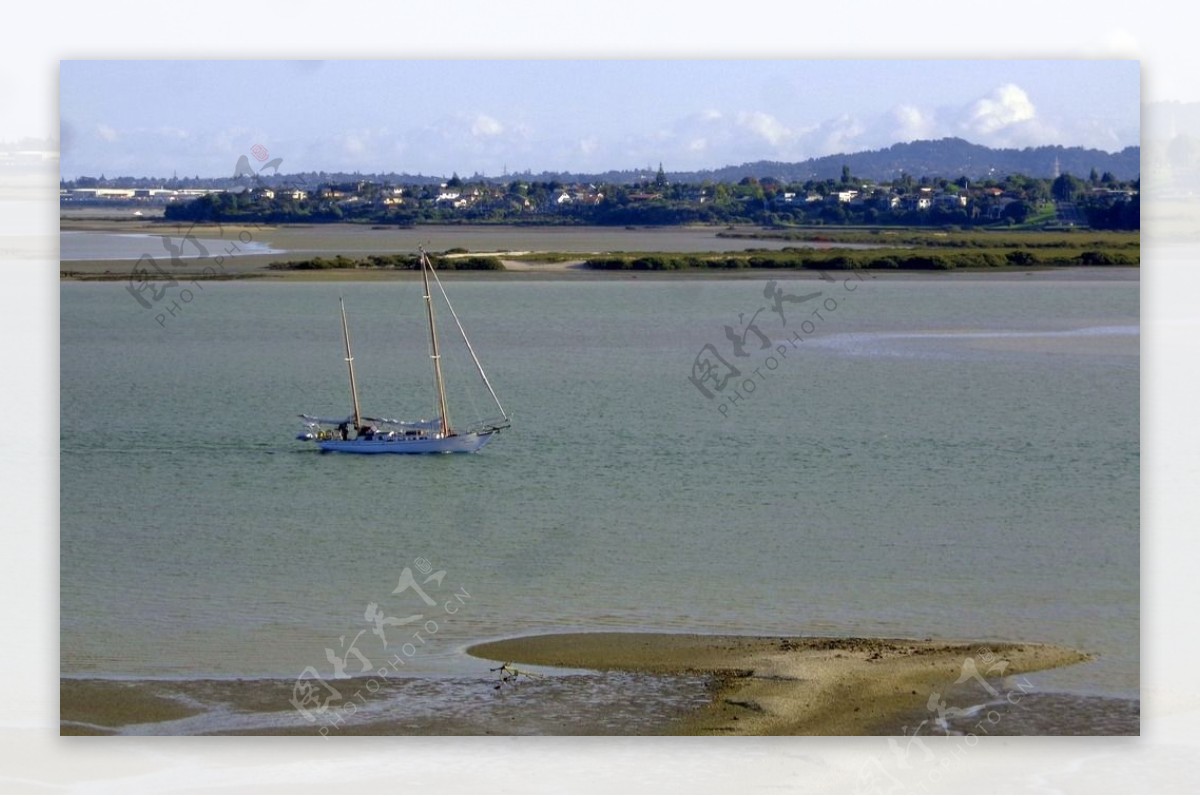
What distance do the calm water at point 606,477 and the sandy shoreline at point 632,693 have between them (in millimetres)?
Answer: 205

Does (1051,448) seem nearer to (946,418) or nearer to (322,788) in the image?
(946,418)

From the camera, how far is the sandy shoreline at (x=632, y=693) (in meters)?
9.22

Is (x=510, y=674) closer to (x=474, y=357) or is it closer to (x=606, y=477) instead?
(x=606, y=477)

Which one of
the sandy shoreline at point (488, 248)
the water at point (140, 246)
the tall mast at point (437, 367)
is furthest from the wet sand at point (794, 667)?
the tall mast at point (437, 367)

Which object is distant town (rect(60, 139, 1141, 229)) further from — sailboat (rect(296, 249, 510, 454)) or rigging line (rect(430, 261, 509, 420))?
sailboat (rect(296, 249, 510, 454))

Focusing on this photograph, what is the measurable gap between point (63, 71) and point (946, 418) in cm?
642

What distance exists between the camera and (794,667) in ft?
32.1

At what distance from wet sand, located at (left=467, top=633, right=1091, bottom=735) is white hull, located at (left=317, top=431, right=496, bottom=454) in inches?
122

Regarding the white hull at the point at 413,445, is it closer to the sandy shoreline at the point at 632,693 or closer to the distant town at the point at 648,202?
the distant town at the point at 648,202

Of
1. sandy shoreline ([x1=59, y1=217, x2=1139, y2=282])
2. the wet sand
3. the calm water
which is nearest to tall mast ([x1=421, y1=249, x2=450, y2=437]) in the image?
the calm water

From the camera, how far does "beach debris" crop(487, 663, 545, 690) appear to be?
31.7 feet

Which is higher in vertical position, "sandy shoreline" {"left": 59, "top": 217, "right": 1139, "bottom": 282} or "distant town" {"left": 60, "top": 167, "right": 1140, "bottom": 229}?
"distant town" {"left": 60, "top": 167, "right": 1140, "bottom": 229}

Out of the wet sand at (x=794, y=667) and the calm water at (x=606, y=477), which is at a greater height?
the calm water at (x=606, y=477)

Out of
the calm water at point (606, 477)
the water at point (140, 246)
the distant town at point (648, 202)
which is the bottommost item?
the calm water at point (606, 477)
